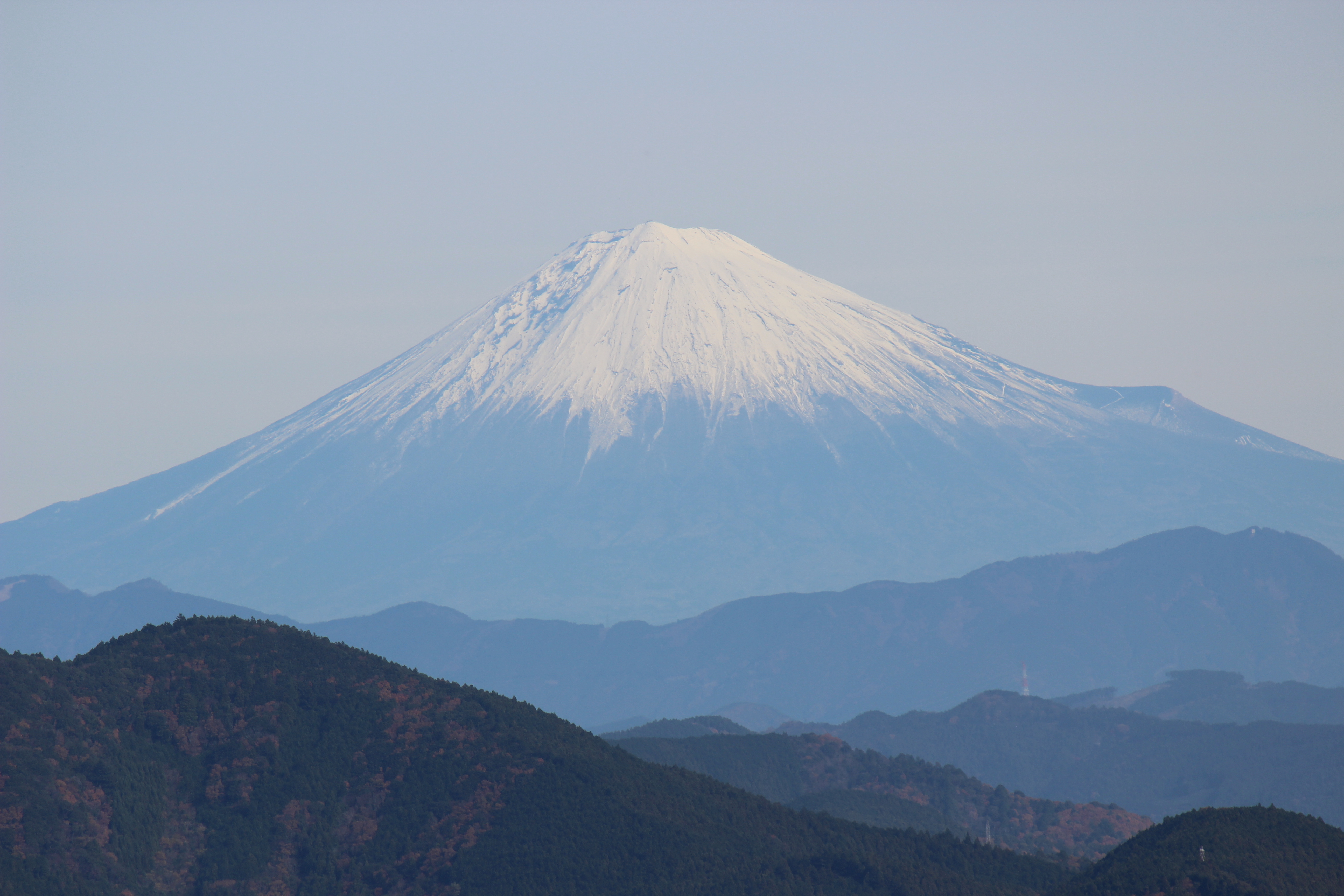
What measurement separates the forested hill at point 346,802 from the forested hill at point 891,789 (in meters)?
21.5

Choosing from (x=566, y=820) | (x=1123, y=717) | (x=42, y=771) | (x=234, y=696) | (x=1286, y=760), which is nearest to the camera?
(x=42, y=771)

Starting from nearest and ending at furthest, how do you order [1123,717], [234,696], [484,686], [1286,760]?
[234,696], [1286,760], [1123,717], [484,686]

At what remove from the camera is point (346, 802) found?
4000cm

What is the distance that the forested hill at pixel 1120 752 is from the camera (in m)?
92.2

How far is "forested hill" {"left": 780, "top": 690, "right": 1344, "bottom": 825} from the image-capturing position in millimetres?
92250

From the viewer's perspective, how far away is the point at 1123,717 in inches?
4456

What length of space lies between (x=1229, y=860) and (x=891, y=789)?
130 ft

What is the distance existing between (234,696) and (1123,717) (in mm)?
85022

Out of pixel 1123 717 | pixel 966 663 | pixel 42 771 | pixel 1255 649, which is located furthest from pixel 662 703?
pixel 42 771

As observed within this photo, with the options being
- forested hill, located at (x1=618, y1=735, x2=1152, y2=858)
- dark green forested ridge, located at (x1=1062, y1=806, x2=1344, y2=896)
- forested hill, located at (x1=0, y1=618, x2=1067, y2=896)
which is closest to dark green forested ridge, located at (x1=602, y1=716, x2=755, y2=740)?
forested hill, located at (x1=618, y1=735, x2=1152, y2=858)

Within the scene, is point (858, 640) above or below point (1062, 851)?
above

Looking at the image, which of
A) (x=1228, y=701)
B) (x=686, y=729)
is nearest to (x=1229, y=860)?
(x=686, y=729)

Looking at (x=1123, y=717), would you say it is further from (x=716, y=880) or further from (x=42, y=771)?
(x=42, y=771)

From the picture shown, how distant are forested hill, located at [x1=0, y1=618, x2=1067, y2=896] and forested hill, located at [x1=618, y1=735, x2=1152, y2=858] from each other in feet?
70.4
